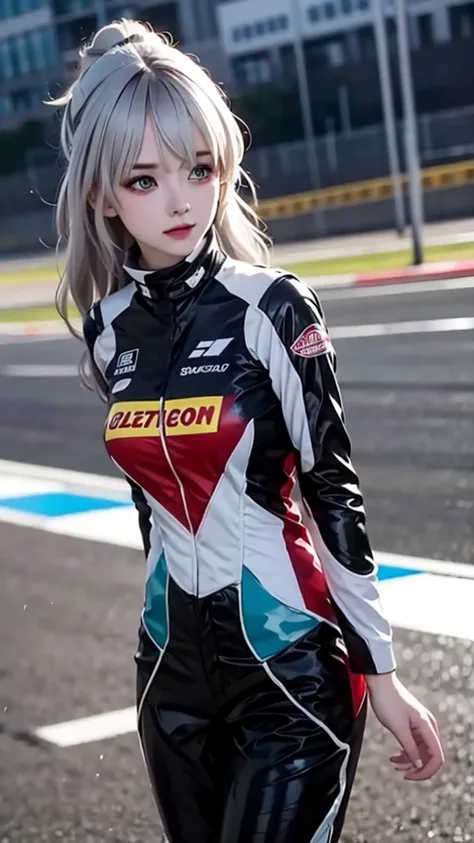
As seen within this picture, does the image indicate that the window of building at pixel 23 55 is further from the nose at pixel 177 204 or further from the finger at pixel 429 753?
the finger at pixel 429 753

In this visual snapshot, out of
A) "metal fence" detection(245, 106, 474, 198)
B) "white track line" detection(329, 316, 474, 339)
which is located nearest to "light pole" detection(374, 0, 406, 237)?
"metal fence" detection(245, 106, 474, 198)

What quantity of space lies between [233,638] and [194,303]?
59 cm

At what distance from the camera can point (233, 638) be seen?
2.63m

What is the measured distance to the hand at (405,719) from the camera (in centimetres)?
259

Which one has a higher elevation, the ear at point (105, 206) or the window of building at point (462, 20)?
the ear at point (105, 206)

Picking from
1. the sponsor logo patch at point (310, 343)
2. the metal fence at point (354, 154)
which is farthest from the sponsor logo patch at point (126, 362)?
the metal fence at point (354, 154)

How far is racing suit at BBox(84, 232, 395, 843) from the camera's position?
2.59m

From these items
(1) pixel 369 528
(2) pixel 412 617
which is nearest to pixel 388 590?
(2) pixel 412 617

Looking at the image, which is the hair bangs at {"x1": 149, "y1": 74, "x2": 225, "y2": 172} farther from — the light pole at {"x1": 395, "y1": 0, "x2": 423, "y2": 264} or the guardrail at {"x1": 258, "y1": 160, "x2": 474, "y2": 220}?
the guardrail at {"x1": 258, "y1": 160, "x2": 474, "y2": 220}

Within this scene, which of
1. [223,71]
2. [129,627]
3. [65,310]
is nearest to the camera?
[65,310]

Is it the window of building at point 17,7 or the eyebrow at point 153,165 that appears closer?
the eyebrow at point 153,165

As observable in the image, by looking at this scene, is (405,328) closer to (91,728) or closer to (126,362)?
(91,728)

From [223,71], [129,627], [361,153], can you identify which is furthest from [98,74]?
[223,71]

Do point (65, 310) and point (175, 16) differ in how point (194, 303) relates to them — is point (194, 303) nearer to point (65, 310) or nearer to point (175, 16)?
point (65, 310)
